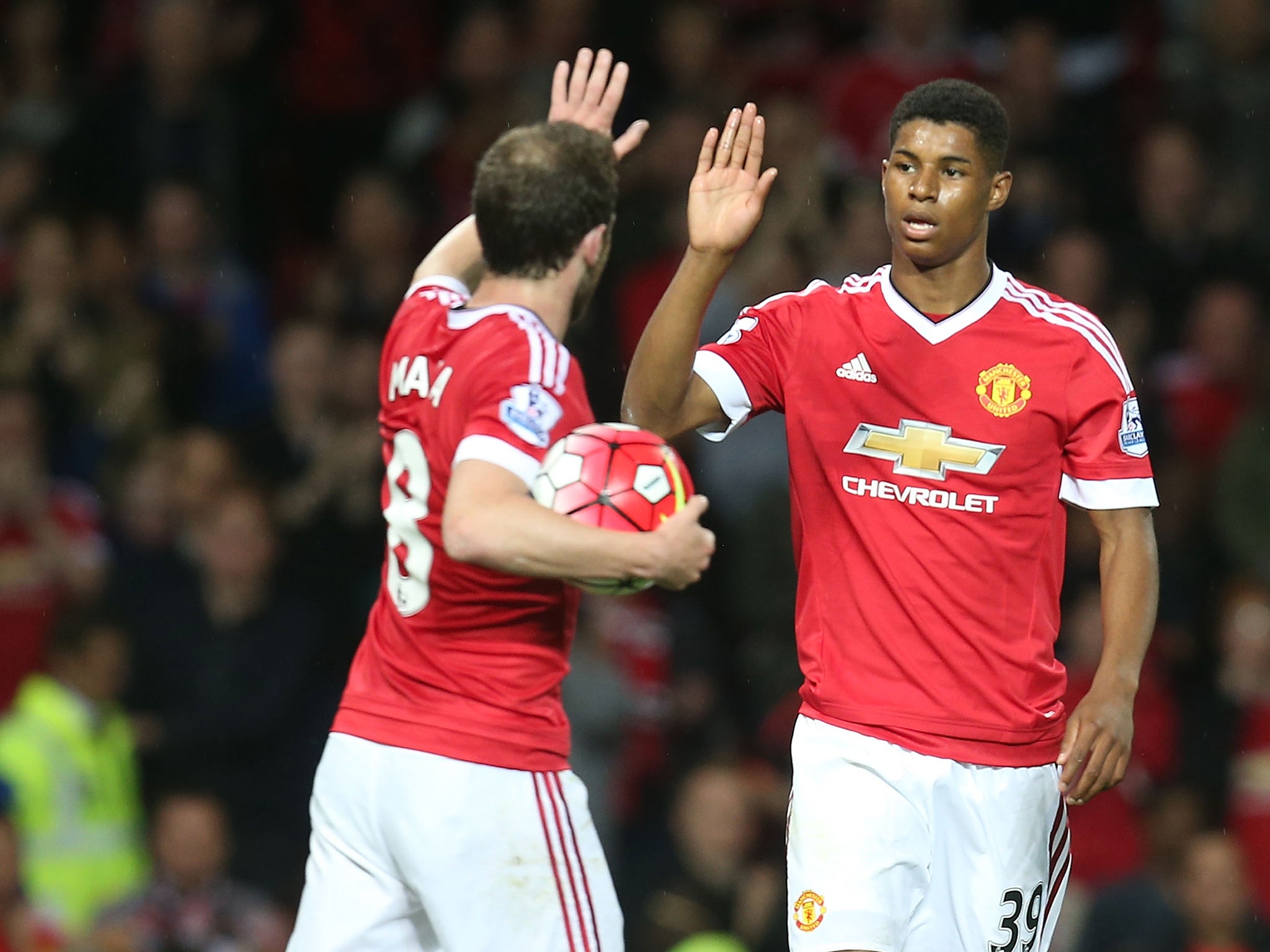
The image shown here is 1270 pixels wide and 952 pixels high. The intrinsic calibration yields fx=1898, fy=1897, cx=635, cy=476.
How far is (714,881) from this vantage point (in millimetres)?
7637

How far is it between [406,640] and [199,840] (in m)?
3.88

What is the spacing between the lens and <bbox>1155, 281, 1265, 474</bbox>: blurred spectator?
8.98m

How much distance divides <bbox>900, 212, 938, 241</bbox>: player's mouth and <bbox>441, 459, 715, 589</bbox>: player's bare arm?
1.02m

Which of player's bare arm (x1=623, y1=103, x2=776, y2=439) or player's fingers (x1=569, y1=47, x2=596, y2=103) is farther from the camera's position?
player's fingers (x1=569, y1=47, x2=596, y2=103)

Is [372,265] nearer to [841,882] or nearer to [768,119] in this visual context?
[768,119]

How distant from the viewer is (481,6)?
1113 centimetres

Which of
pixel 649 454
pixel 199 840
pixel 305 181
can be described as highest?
pixel 305 181

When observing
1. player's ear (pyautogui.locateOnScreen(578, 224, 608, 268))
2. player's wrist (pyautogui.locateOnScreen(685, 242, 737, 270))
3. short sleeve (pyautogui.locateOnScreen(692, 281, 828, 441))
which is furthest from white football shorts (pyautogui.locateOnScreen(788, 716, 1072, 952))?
player's ear (pyautogui.locateOnScreen(578, 224, 608, 268))

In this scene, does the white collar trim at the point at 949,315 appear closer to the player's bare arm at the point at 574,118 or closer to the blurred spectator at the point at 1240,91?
the player's bare arm at the point at 574,118

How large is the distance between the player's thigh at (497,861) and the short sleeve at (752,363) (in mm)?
1024

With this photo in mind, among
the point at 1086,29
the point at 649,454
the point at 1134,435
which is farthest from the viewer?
the point at 1086,29

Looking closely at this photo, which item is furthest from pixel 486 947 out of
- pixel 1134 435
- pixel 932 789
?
pixel 1134 435

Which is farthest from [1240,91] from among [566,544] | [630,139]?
[566,544]

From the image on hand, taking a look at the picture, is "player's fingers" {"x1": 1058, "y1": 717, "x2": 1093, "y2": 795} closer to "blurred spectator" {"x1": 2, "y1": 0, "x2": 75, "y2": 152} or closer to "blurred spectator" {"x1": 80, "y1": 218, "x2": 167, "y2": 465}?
"blurred spectator" {"x1": 80, "y1": 218, "x2": 167, "y2": 465}
